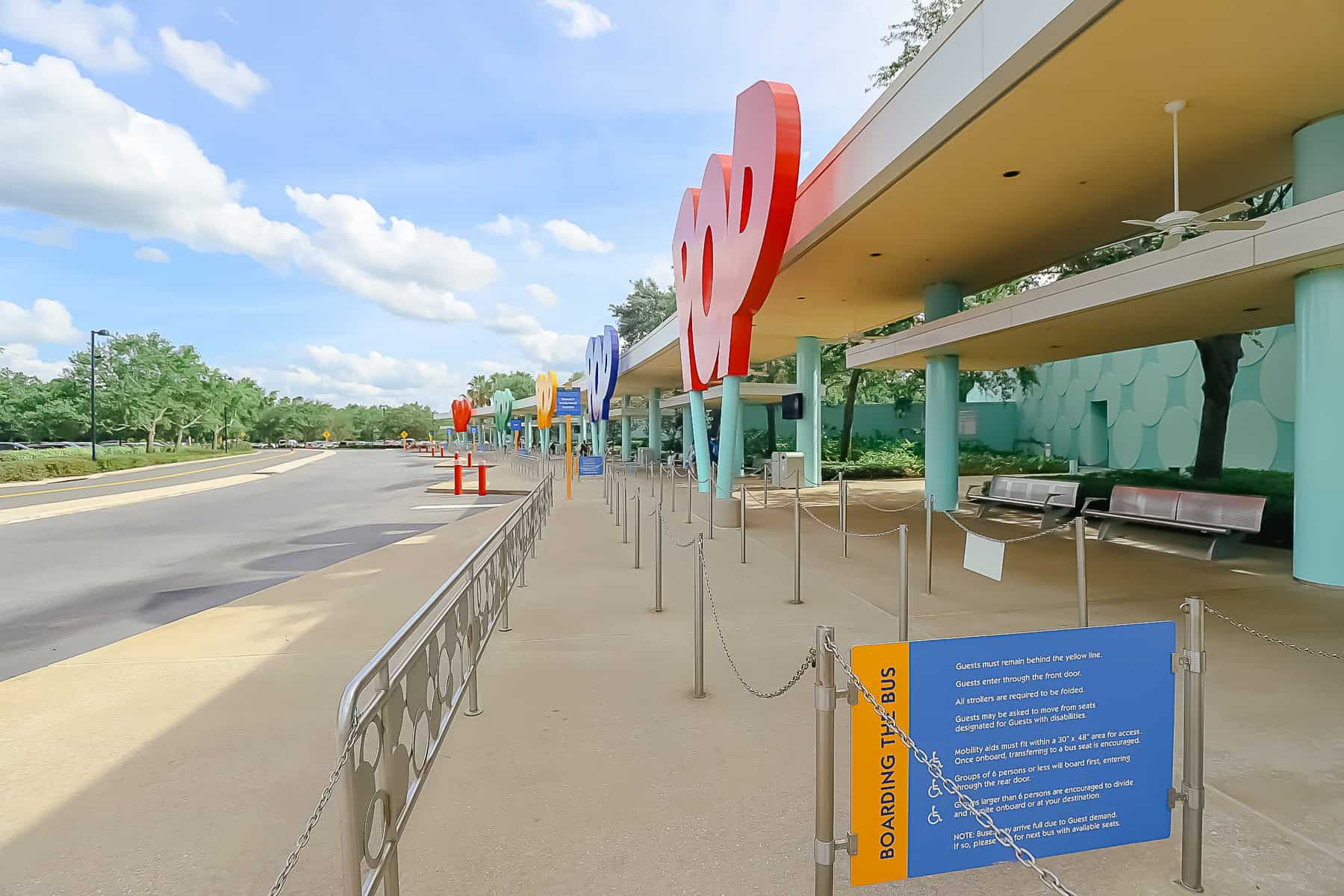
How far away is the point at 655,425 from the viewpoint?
136 feet

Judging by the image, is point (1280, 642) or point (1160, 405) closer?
point (1280, 642)

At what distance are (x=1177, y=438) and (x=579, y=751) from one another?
31294 mm

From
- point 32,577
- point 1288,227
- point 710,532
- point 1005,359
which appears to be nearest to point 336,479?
point 32,577

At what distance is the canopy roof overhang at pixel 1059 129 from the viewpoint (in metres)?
6.87

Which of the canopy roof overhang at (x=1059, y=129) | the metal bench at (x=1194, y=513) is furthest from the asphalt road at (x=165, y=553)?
the metal bench at (x=1194, y=513)

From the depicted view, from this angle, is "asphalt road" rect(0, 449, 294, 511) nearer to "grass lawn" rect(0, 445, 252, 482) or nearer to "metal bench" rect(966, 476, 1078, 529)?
"grass lawn" rect(0, 445, 252, 482)

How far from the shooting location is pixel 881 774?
2.56 meters

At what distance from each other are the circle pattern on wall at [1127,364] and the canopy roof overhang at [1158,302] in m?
16.4

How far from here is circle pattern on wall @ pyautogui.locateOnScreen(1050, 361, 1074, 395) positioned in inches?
1367

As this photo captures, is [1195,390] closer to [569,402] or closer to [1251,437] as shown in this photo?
[1251,437]

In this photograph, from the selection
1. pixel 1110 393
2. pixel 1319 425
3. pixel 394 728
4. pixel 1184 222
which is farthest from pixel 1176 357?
pixel 394 728

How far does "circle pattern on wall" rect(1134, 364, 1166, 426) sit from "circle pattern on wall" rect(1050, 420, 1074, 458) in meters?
5.84

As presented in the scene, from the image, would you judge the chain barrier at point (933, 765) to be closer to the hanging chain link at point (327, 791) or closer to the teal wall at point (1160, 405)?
the hanging chain link at point (327, 791)

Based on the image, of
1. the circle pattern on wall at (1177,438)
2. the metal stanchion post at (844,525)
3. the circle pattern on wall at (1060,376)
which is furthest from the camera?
the circle pattern on wall at (1060,376)
